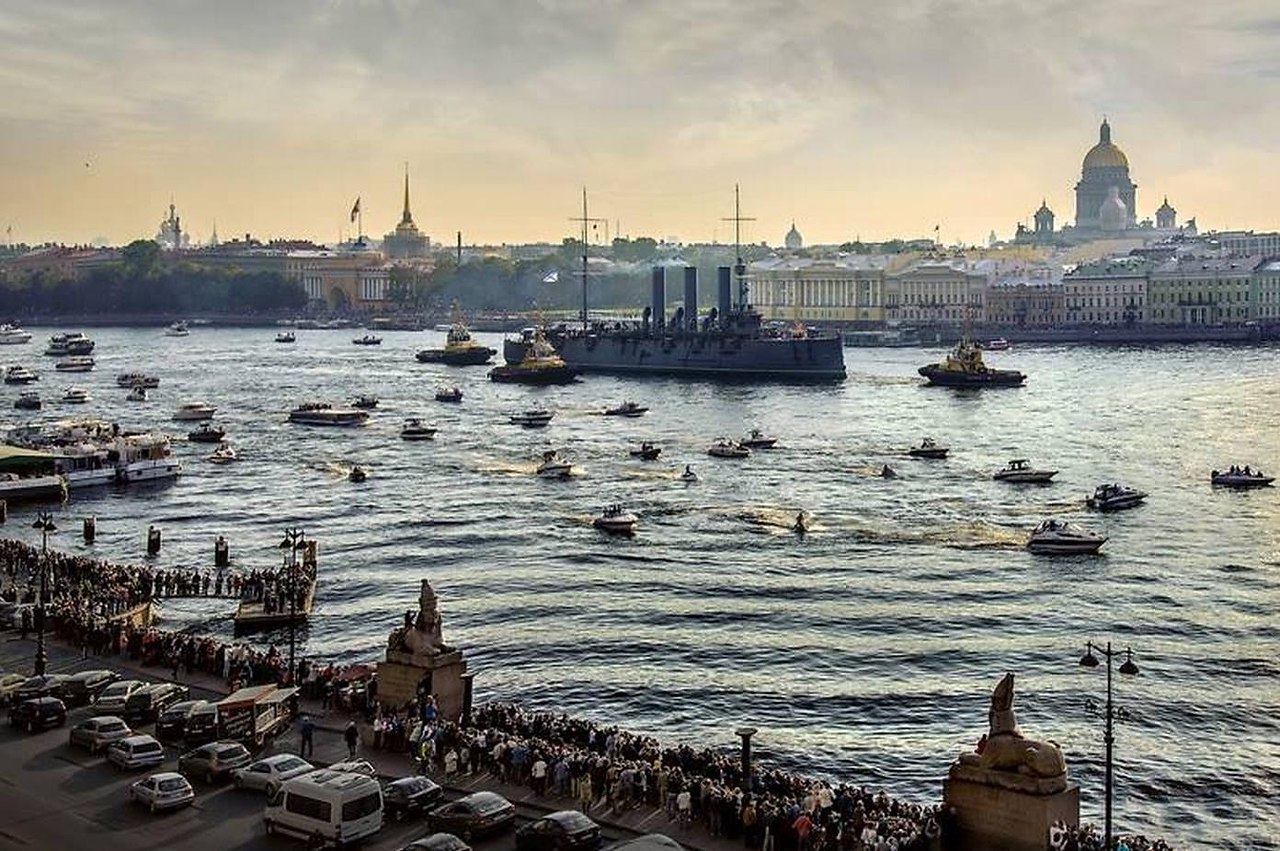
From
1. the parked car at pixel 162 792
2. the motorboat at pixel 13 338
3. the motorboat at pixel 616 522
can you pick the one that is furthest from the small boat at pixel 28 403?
the motorboat at pixel 13 338

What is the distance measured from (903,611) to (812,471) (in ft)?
79.1

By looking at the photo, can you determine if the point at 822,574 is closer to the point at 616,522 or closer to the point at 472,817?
the point at 616,522

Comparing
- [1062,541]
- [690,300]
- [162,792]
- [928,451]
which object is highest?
[690,300]

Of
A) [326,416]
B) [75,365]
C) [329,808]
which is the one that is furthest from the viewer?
[75,365]

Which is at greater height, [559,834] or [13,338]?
[13,338]

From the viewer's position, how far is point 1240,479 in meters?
54.2

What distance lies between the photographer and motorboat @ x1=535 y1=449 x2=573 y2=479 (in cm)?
5700

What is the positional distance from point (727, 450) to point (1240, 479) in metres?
18.2

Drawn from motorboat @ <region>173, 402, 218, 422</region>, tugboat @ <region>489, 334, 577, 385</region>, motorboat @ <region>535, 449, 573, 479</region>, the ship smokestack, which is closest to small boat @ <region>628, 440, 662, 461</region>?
motorboat @ <region>535, 449, 573, 479</region>

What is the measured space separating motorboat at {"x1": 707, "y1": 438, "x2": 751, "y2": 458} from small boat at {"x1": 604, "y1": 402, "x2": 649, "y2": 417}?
57.8 feet

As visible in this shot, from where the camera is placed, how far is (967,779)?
17.2 m

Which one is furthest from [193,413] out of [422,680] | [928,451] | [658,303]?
[422,680]

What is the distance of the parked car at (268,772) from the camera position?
18719mm

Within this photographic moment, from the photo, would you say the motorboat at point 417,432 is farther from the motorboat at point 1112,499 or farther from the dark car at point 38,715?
the dark car at point 38,715
